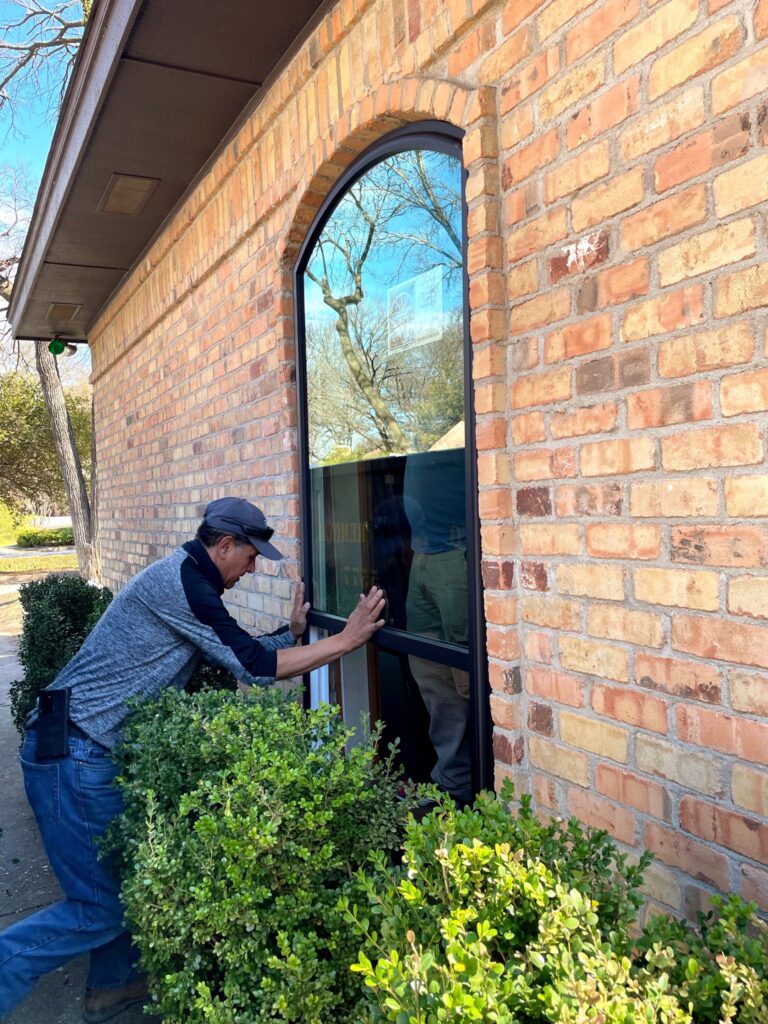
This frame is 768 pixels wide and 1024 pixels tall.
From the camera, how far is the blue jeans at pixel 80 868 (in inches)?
109

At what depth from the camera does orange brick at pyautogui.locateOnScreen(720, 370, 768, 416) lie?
1.58 metres

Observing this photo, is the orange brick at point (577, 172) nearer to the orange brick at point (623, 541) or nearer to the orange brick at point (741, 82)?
the orange brick at point (741, 82)

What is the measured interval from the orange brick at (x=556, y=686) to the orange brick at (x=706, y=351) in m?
0.86

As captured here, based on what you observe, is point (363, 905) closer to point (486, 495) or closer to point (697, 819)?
point (697, 819)

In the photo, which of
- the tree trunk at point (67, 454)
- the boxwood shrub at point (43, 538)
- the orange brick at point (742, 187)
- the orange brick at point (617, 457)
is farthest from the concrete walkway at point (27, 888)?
the boxwood shrub at point (43, 538)

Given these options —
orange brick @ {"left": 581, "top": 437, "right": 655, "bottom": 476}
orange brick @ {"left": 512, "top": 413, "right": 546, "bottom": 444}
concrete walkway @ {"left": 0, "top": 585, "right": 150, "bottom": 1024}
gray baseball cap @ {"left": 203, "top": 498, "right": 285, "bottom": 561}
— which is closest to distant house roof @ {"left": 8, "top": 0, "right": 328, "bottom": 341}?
gray baseball cap @ {"left": 203, "top": 498, "right": 285, "bottom": 561}

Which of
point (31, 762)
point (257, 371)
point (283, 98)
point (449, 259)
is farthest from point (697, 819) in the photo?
point (283, 98)

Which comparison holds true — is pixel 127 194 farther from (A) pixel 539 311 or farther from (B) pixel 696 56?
(B) pixel 696 56

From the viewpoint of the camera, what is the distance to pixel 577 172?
203cm

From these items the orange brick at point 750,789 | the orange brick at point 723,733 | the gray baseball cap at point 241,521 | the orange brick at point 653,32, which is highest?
the orange brick at point 653,32

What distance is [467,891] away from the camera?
4.42ft

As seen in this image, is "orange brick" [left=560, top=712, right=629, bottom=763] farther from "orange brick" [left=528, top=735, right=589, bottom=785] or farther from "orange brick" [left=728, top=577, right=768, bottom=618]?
"orange brick" [left=728, top=577, right=768, bottom=618]

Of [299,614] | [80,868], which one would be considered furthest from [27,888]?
[299,614]

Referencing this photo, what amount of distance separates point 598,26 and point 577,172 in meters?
0.34
